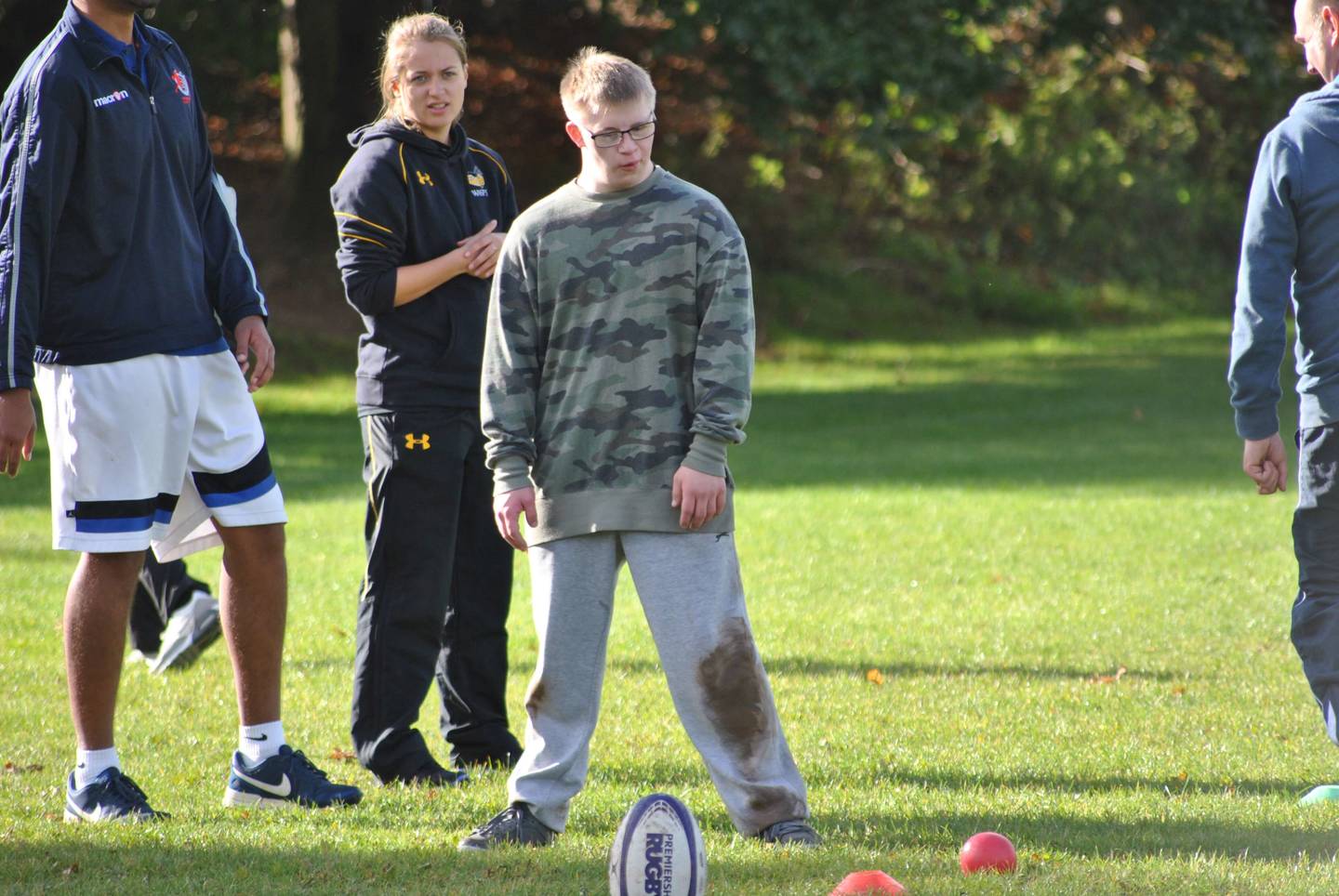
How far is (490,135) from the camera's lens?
2192 centimetres

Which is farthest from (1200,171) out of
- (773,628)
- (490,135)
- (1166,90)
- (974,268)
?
(773,628)

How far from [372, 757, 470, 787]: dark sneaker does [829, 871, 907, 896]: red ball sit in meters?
1.65

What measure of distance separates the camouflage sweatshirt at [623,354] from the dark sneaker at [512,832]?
2.53 ft

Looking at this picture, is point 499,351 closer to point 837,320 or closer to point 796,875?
point 796,875

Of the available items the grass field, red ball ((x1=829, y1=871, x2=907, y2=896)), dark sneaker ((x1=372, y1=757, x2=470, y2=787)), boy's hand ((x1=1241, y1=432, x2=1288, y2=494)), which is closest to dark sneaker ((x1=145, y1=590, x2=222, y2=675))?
the grass field

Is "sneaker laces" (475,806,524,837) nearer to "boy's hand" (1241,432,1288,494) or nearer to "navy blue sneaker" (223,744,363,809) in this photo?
"navy blue sneaker" (223,744,363,809)

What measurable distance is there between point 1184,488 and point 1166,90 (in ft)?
47.9

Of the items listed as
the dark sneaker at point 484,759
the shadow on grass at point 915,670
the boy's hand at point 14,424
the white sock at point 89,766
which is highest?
the boy's hand at point 14,424

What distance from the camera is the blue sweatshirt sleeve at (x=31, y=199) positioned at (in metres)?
4.22

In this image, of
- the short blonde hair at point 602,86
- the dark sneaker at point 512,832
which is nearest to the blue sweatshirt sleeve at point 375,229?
the short blonde hair at point 602,86

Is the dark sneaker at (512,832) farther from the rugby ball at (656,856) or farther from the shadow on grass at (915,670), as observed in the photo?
the shadow on grass at (915,670)

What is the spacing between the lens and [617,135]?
4035 millimetres

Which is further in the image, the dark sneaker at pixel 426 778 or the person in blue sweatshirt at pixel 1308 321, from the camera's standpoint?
the dark sneaker at pixel 426 778

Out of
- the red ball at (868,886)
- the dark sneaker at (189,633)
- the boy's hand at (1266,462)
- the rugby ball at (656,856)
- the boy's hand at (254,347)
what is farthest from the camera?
the dark sneaker at (189,633)
